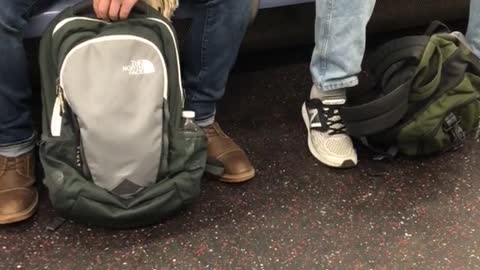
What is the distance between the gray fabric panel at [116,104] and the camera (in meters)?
1.21

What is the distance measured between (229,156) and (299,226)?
0.25 meters

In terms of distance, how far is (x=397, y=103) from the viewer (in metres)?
1.43

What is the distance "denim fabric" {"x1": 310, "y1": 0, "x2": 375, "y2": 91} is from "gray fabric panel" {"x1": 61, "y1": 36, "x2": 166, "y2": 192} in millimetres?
426

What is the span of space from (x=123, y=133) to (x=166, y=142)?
96 mm

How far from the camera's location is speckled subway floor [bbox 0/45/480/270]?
127cm

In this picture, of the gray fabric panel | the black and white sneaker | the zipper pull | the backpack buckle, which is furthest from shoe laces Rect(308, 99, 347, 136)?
the zipper pull

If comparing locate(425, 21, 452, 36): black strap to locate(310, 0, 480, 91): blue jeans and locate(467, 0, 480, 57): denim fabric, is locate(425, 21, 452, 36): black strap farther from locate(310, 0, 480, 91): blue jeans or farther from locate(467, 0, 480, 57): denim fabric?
locate(310, 0, 480, 91): blue jeans

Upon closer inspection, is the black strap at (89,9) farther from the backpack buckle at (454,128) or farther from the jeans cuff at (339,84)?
the backpack buckle at (454,128)

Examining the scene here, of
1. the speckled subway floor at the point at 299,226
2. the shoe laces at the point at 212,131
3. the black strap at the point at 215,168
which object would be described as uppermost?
the shoe laces at the point at 212,131

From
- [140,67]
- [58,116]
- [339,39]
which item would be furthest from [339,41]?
[58,116]

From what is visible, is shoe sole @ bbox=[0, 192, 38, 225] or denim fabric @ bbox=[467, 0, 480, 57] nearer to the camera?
shoe sole @ bbox=[0, 192, 38, 225]

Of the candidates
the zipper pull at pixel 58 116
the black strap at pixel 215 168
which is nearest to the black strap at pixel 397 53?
the black strap at pixel 215 168

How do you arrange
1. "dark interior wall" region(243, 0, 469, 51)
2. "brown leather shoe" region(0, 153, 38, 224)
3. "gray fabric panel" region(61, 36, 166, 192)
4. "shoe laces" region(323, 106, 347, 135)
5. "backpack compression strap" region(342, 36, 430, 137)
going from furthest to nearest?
"dark interior wall" region(243, 0, 469, 51)
"shoe laces" region(323, 106, 347, 135)
"backpack compression strap" region(342, 36, 430, 137)
"brown leather shoe" region(0, 153, 38, 224)
"gray fabric panel" region(61, 36, 166, 192)

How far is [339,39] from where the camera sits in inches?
57.2
